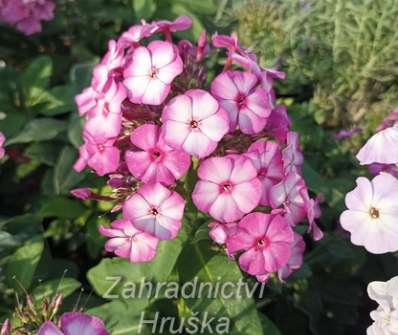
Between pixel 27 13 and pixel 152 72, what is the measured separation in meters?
0.82

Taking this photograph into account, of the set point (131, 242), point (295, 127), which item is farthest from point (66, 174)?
point (295, 127)

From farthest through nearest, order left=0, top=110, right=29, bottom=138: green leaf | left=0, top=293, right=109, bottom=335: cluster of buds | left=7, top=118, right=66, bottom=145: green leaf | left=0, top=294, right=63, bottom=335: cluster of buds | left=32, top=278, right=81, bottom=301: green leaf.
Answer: left=0, top=110, right=29, bottom=138: green leaf → left=7, top=118, right=66, bottom=145: green leaf → left=32, top=278, right=81, bottom=301: green leaf → left=0, top=294, right=63, bottom=335: cluster of buds → left=0, top=293, right=109, bottom=335: cluster of buds

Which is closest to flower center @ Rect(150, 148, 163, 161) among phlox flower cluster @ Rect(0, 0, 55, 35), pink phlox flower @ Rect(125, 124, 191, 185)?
pink phlox flower @ Rect(125, 124, 191, 185)

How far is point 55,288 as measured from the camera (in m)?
1.32

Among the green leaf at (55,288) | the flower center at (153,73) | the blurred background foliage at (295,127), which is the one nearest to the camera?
the flower center at (153,73)

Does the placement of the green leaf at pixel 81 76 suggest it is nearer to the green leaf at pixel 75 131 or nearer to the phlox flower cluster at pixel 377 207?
the green leaf at pixel 75 131

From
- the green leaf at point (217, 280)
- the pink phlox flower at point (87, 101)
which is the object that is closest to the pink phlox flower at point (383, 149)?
the green leaf at point (217, 280)

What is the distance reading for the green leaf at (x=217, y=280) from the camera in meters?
1.25

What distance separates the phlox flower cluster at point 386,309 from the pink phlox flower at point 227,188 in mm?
260

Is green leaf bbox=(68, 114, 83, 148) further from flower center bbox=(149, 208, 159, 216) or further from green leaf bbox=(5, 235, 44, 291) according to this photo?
flower center bbox=(149, 208, 159, 216)

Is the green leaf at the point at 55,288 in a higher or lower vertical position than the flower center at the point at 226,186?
lower

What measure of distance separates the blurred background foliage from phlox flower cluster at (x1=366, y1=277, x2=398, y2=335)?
34 centimetres

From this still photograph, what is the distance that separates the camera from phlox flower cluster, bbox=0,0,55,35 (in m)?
1.81

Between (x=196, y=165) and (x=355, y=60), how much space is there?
28.0 inches
